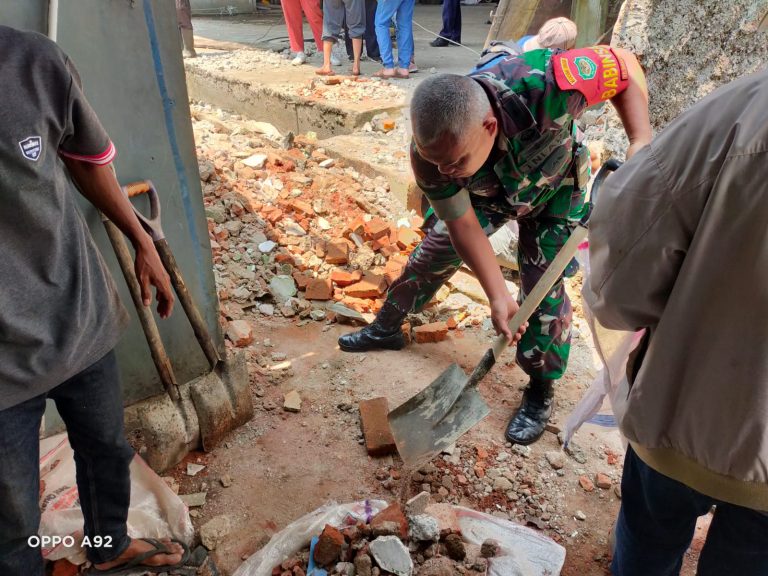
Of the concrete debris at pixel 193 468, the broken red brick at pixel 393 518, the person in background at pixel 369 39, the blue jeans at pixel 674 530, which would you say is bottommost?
the concrete debris at pixel 193 468

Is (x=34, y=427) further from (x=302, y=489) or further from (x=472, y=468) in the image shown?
(x=472, y=468)

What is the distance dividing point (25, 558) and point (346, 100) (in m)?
5.49

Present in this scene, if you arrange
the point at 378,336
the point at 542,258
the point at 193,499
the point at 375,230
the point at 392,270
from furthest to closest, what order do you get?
the point at 375,230, the point at 392,270, the point at 378,336, the point at 542,258, the point at 193,499

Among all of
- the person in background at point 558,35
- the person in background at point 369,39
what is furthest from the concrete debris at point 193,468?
the person in background at point 369,39

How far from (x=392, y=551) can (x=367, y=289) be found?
2.16m

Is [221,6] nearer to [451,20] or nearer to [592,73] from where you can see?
[451,20]

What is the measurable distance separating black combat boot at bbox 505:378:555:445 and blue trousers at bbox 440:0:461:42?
7.65 m

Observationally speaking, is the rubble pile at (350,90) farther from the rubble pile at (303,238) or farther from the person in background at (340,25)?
the rubble pile at (303,238)

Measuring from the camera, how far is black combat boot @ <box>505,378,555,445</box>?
2.77 metres

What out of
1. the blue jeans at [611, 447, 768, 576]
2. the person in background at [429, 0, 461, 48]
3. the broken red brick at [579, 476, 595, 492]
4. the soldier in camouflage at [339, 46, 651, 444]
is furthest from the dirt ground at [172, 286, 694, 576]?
the person in background at [429, 0, 461, 48]

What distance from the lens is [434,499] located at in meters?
2.45

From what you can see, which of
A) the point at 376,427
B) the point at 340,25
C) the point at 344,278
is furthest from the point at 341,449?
the point at 340,25

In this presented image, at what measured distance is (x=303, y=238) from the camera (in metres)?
4.49

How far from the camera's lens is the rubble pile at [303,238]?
380 centimetres
